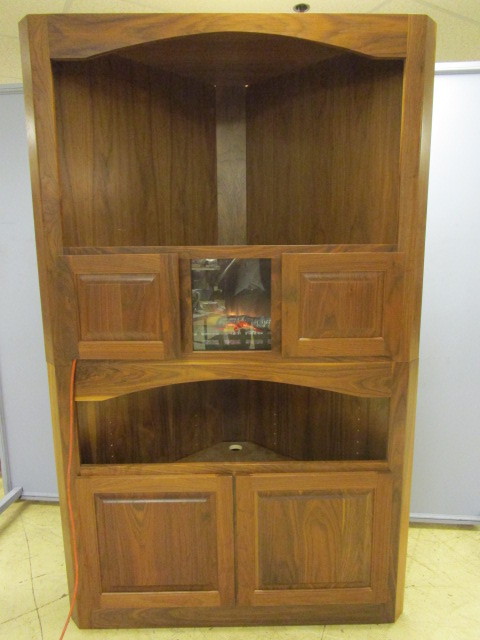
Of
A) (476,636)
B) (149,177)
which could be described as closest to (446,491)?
(476,636)

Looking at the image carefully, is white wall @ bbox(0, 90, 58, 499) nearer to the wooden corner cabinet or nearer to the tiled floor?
the tiled floor

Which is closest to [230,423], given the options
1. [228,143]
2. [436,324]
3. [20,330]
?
[436,324]

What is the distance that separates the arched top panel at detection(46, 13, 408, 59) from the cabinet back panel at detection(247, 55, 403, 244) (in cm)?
15

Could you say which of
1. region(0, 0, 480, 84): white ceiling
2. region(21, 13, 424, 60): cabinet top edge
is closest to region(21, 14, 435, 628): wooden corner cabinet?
region(21, 13, 424, 60): cabinet top edge

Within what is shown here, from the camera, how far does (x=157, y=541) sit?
4.51 feet

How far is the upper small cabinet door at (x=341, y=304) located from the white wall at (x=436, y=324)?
65cm

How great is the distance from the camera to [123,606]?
141 cm

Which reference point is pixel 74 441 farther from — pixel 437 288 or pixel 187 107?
pixel 437 288

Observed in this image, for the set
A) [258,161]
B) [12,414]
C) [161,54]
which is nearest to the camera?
[161,54]

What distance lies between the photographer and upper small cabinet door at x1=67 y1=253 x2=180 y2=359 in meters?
1.22

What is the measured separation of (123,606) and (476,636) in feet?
3.97

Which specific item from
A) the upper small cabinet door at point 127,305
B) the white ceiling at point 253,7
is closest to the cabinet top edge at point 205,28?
the upper small cabinet door at point 127,305

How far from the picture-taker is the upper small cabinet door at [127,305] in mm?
1221

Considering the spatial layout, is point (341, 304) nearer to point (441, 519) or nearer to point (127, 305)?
point (127, 305)
